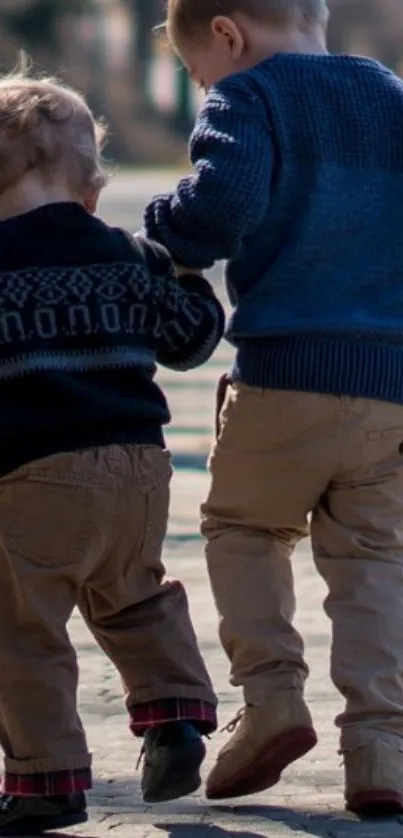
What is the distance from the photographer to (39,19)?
2085 inches

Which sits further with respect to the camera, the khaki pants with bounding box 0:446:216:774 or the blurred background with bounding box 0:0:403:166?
the blurred background with bounding box 0:0:403:166

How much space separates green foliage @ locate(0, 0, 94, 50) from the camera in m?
52.6

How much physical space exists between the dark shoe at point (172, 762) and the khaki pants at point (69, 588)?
0.07 metres

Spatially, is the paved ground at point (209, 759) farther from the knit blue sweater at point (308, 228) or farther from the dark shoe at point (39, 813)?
the knit blue sweater at point (308, 228)

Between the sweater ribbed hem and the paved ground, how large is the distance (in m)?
0.80

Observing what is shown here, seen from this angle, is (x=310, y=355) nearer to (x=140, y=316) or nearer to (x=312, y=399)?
(x=312, y=399)

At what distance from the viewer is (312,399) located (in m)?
4.18

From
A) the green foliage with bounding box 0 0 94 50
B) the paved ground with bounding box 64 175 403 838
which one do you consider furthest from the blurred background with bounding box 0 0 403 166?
the paved ground with bounding box 64 175 403 838

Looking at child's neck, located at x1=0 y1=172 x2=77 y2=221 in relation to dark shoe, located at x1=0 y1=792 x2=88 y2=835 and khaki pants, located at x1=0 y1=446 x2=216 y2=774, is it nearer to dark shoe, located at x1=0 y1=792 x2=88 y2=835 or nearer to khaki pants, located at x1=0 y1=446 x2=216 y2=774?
khaki pants, located at x1=0 y1=446 x2=216 y2=774

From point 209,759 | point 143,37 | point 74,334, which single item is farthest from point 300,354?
point 143,37

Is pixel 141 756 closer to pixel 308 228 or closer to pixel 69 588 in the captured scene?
pixel 69 588

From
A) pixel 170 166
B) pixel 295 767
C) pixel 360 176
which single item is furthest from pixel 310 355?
pixel 170 166

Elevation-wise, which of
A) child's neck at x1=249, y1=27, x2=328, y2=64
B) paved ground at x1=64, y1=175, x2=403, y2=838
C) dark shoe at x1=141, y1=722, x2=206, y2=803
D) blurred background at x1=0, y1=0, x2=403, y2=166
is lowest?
blurred background at x1=0, y1=0, x2=403, y2=166

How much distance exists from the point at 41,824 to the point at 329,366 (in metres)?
1.01
